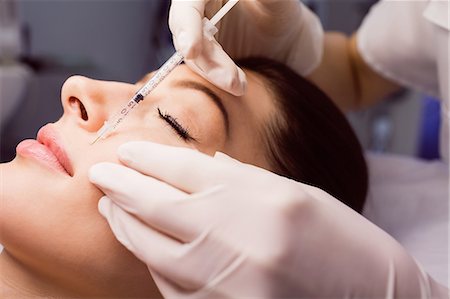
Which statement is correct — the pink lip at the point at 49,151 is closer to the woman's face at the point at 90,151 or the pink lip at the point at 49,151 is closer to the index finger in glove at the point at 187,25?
the woman's face at the point at 90,151

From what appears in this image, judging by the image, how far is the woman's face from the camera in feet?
2.91

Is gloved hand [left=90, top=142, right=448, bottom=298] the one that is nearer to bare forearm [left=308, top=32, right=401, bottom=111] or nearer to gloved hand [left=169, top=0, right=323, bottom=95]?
gloved hand [left=169, top=0, right=323, bottom=95]

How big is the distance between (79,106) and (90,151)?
0.40 feet

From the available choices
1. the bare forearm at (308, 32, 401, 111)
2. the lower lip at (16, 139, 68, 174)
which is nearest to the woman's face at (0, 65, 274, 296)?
the lower lip at (16, 139, 68, 174)

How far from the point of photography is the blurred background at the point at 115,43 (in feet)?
7.36

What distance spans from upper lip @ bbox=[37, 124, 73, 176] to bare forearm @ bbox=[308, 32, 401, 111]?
912 millimetres

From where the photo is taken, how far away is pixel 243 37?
1.37 metres

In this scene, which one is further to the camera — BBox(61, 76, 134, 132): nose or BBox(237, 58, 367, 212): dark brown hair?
BBox(237, 58, 367, 212): dark brown hair

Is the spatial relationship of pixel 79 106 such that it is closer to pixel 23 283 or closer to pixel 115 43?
pixel 23 283

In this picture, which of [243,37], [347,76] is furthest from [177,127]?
[347,76]

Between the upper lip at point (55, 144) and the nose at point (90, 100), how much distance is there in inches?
1.7

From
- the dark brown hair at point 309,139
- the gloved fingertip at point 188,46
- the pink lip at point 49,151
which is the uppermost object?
the gloved fingertip at point 188,46

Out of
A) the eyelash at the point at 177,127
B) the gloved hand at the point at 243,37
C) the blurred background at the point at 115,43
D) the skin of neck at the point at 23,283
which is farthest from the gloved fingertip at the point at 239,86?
the blurred background at the point at 115,43

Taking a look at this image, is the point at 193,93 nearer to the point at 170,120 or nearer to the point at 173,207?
the point at 170,120
